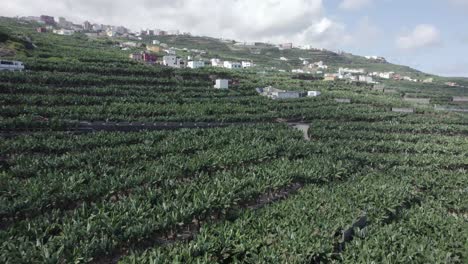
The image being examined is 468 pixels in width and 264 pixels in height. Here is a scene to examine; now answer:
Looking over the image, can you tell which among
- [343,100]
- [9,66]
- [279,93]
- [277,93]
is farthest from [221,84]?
[9,66]

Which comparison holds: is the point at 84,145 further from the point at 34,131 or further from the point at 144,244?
the point at 144,244

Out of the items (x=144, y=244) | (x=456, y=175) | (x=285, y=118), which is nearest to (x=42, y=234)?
(x=144, y=244)

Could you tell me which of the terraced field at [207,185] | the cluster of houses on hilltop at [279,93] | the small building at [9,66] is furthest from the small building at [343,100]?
the small building at [9,66]

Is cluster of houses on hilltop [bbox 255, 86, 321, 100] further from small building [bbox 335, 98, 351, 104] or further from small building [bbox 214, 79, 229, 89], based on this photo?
small building [bbox 214, 79, 229, 89]

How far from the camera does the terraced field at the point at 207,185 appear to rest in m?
13.7

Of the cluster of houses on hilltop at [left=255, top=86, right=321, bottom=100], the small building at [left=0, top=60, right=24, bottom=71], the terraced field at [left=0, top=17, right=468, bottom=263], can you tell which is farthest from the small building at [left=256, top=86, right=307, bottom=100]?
the small building at [left=0, top=60, right=24, bottom=71]

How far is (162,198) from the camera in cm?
1772

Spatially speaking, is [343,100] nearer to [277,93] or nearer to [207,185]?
[277,93]

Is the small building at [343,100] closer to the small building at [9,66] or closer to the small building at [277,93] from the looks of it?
the small building at [277,93]

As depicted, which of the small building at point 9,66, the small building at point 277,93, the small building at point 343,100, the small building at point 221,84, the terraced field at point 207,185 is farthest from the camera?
the small building at point 343,100

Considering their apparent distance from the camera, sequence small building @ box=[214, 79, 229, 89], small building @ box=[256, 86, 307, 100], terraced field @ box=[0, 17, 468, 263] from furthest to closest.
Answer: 1. small building @ box=[256, 86, 307, 100]
2. small building @ box=[214, 79, 229, 89]
3. terraced field @ box=[0, 17, 468, 263]

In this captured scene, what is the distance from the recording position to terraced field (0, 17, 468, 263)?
1373cm

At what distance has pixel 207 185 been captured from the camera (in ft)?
65.3

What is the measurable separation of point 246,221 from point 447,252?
8.94 meters
